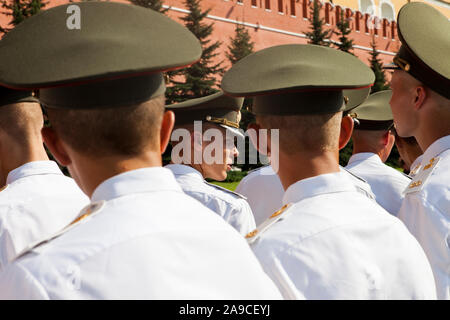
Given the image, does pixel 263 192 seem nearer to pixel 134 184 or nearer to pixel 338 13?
pixel 134 184

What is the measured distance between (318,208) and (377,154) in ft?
8.47

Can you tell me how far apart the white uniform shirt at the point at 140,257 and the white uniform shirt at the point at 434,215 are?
3.21 ft

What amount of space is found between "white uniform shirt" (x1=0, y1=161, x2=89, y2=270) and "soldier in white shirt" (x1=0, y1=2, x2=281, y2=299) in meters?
0.82

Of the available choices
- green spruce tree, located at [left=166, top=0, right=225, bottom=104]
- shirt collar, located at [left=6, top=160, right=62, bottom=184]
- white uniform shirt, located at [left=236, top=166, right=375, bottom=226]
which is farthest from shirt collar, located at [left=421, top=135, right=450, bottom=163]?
green spruce tree, located at [left=166, top=0, right=225, bottom=104]

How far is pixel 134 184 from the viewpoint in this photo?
116 cm

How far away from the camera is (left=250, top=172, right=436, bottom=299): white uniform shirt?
1.47 metres

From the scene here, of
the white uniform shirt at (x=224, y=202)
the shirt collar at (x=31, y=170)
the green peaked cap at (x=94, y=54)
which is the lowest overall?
the white uniform shirt at (x=224, y=202)

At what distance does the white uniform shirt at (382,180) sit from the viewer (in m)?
3.60

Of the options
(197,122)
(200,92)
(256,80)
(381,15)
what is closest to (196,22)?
(200,92)

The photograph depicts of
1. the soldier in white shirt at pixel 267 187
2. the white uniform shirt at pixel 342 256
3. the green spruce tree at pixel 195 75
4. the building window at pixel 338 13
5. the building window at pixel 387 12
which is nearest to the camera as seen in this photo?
the white uniform shirt at pixel 342 256

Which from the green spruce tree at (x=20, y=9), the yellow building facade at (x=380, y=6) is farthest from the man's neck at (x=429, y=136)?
the yellow building facade at (x=380, y=6)

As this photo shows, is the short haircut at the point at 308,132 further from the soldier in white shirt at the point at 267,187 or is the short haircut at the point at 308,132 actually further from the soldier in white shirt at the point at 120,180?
the soldier in white shirt at the point at 267,187
